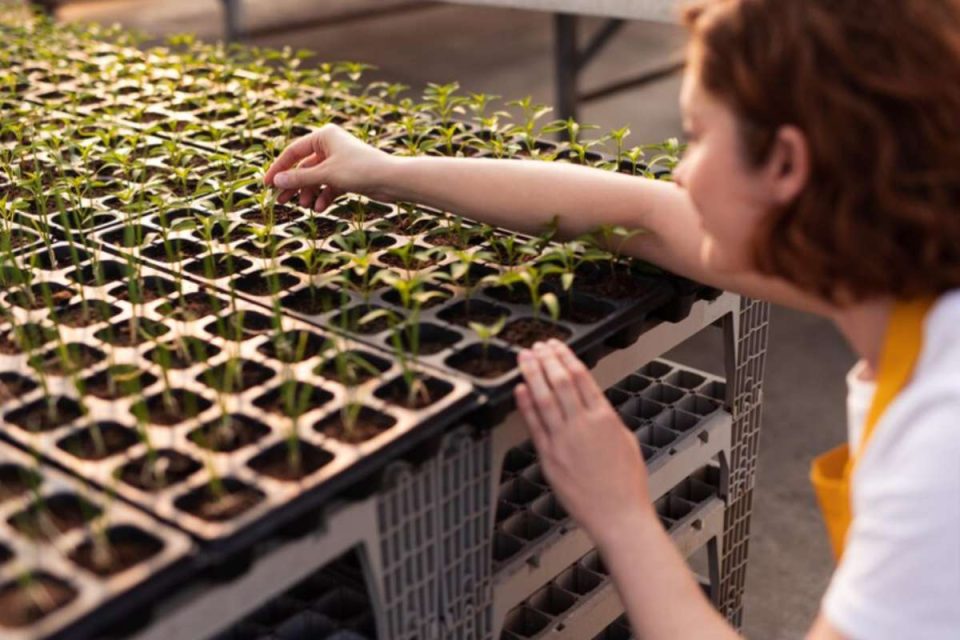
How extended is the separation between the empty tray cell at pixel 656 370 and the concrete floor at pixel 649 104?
740 millimetres

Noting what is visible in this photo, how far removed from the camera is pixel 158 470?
3.38 feet

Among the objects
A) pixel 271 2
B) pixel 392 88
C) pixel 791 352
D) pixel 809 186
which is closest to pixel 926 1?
pixel 809 186

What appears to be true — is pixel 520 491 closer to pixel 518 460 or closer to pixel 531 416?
pixel 518 460

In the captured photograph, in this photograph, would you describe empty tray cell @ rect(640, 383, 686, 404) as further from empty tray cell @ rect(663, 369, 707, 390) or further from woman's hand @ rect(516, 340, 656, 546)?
woman's hand @ rect(516, 340, 656, 546)

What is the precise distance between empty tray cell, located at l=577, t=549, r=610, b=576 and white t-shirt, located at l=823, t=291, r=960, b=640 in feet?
2.07

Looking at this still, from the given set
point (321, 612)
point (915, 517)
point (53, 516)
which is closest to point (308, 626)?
point (321, 612)

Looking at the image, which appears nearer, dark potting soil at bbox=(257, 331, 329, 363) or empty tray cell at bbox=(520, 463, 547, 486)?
dark potting soil at bbox=(257, 331, 329, 363)

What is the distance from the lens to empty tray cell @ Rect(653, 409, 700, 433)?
163 centimetres

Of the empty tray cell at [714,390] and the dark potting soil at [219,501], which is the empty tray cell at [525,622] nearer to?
the empty tray cell at [714,390]

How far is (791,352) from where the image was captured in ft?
10.7

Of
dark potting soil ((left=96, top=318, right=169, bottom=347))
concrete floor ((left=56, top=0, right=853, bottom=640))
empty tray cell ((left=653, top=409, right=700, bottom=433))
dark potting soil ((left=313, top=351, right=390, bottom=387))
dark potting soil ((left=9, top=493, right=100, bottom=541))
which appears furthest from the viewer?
concrete floor ((left=56, top=0, right=853, bottom=640))

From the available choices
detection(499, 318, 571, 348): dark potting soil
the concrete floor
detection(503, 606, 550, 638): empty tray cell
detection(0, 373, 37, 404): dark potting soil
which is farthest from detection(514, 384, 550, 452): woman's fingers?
the concrete floor

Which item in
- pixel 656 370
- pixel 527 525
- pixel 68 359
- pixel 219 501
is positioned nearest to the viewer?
pixel 219 501

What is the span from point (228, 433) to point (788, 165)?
594mm
